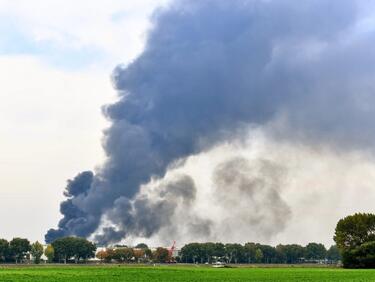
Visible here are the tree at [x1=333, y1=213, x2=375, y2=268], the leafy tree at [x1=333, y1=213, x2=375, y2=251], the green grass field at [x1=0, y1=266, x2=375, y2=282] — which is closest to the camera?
the green grass field at [x1=0, y1=266, x2=375, y2=282]

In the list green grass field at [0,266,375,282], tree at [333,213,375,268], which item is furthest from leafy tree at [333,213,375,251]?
green grass field at [0,266,375,282]

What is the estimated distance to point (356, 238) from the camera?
13238 cm

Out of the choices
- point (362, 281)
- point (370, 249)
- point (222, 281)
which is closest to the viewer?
point (362, 281)

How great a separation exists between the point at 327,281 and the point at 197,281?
1309 centimetres

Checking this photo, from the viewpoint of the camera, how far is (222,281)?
64688mm

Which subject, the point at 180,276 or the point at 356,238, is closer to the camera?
the point at 180,276

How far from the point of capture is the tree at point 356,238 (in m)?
125

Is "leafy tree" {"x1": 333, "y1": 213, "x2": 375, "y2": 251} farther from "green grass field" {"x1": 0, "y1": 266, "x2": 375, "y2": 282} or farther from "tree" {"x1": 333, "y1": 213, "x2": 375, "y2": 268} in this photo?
"green grass field" {"x1": 0, "y1": 266, "x2": 375, "y2": 282}

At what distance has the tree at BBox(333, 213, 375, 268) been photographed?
12512cm

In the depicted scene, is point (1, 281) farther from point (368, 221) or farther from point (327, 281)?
point (368, 221)

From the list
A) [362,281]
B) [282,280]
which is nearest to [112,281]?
[282,280]

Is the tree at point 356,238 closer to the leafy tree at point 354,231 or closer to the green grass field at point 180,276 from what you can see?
the leafy tree at point 354,231

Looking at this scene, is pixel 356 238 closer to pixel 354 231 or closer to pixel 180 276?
pixel 354 231

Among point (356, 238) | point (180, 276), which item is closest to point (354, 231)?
point (356, 238)
